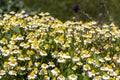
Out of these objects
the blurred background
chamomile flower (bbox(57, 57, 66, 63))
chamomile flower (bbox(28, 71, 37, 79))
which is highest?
the blurred background

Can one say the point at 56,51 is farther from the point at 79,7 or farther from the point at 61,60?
the point at 79,7

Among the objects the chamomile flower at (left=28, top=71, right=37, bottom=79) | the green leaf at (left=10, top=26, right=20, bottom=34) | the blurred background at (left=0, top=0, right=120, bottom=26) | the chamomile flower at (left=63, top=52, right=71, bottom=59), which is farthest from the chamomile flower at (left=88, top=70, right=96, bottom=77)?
the blurred background at (left=0, top=0, right=120, bottom=26)

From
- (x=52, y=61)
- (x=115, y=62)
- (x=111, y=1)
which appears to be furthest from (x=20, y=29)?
(x=111, y=1)

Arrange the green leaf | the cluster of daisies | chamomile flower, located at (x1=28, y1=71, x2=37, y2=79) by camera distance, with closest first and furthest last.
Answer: chamomile flower, located at (x1=28, y1=71, x2=37, y2=79), the cluster of daisies, the green leaf

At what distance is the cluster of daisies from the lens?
4.06m

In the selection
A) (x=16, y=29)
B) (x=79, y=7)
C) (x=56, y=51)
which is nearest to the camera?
(x=56, y=51)

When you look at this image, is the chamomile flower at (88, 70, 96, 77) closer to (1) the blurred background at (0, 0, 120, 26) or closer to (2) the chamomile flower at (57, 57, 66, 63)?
(2) the chamomile flower at (57, 57, 66, 63)

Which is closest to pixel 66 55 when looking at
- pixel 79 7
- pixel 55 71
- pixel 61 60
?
pixel 61 60

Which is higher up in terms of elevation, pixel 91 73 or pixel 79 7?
pixel 79 7

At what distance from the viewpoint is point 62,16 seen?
9625mm

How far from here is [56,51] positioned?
168 inches

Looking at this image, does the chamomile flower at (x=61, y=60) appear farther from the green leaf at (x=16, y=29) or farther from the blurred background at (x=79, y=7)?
the blurred background at (x=79, y=7)

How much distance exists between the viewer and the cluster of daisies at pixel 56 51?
406cm

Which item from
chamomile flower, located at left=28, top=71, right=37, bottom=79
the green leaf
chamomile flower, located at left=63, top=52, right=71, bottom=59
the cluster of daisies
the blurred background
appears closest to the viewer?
chamomile flower, located at left=28, top=71, right=37, bottom=79
